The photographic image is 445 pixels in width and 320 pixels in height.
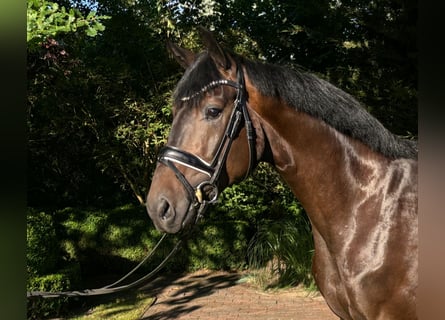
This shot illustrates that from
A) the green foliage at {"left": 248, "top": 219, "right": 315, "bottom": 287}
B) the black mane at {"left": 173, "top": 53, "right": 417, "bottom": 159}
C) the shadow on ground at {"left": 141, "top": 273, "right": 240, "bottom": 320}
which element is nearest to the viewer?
the black mane at {"left": 173, "top": 53, "right": 417, "bottom": 159}

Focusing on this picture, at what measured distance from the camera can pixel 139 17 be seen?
818 cm

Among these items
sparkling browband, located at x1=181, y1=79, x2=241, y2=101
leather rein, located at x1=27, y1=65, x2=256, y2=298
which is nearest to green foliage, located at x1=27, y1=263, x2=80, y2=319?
leather rein, located at x1=27, y1=65, x2=256, y2=298

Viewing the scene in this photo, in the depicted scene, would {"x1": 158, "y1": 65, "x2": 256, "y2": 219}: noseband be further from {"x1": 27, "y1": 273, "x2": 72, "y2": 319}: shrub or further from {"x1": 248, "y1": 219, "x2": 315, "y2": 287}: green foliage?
{"x1": 248, "y1": 219, "x2": 315, "y2": 287}: green foliage

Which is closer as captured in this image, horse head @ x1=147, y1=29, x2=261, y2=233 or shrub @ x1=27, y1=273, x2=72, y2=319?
horse head @ x1=147, y1=29, x2=261, y2=233

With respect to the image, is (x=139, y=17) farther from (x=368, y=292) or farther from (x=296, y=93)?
(x=368, y=292)

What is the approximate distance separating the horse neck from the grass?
415 centimetres

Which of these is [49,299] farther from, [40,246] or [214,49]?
[214,49]

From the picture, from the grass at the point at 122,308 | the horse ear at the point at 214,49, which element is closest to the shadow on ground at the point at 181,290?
the grass at the point at 122,308

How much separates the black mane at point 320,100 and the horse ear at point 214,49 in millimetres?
37

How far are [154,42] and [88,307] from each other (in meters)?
4.93

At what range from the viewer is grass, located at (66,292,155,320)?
5.51 metres

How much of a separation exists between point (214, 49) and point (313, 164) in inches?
29.0

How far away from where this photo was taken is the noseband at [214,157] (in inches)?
74.8
